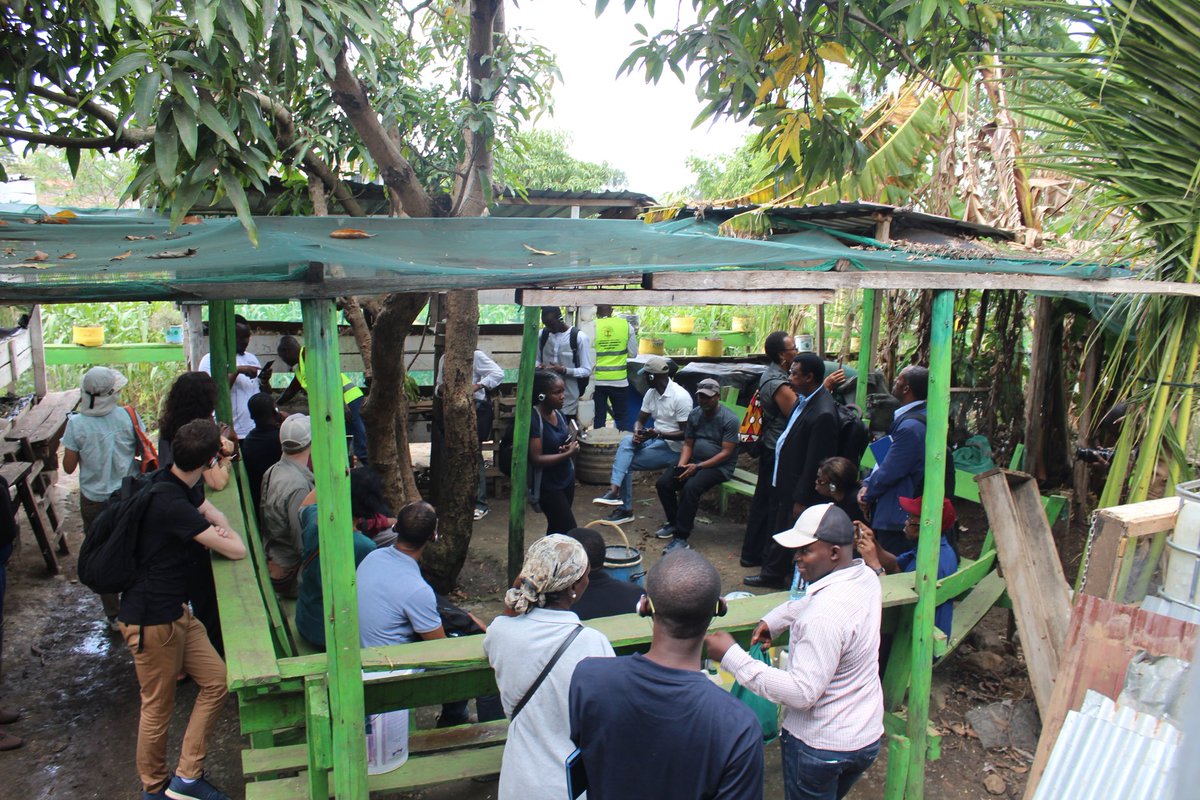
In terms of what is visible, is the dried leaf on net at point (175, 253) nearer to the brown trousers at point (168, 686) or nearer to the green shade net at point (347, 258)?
the green shade net at point (347, 258)

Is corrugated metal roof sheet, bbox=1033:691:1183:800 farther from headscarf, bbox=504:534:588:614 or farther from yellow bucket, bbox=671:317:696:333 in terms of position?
yellow bucket, bbox=671:317:696:333

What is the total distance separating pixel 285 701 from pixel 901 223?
243 inches

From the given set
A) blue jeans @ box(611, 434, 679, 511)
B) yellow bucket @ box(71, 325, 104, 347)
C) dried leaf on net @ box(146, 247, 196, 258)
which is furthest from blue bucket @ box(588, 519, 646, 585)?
yellow bucket @ box(71, 325, 104, 347)

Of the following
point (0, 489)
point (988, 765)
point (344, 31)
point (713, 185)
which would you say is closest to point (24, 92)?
point (344, 31)

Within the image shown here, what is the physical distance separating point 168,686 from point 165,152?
2560mm

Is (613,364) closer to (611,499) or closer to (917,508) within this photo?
(611,499)

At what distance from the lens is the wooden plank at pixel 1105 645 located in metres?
3.02

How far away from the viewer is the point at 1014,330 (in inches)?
335

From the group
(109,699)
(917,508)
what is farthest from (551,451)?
(109,699)

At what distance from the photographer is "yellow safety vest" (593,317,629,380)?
9.84 metres

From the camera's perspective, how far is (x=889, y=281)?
12.3 feet

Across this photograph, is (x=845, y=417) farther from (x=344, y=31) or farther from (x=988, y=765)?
(x=344, y=31)

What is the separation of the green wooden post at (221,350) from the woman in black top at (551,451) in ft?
7.30

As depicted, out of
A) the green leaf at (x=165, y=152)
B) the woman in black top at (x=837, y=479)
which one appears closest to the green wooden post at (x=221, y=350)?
the green leaf at (x=165, y=152)
